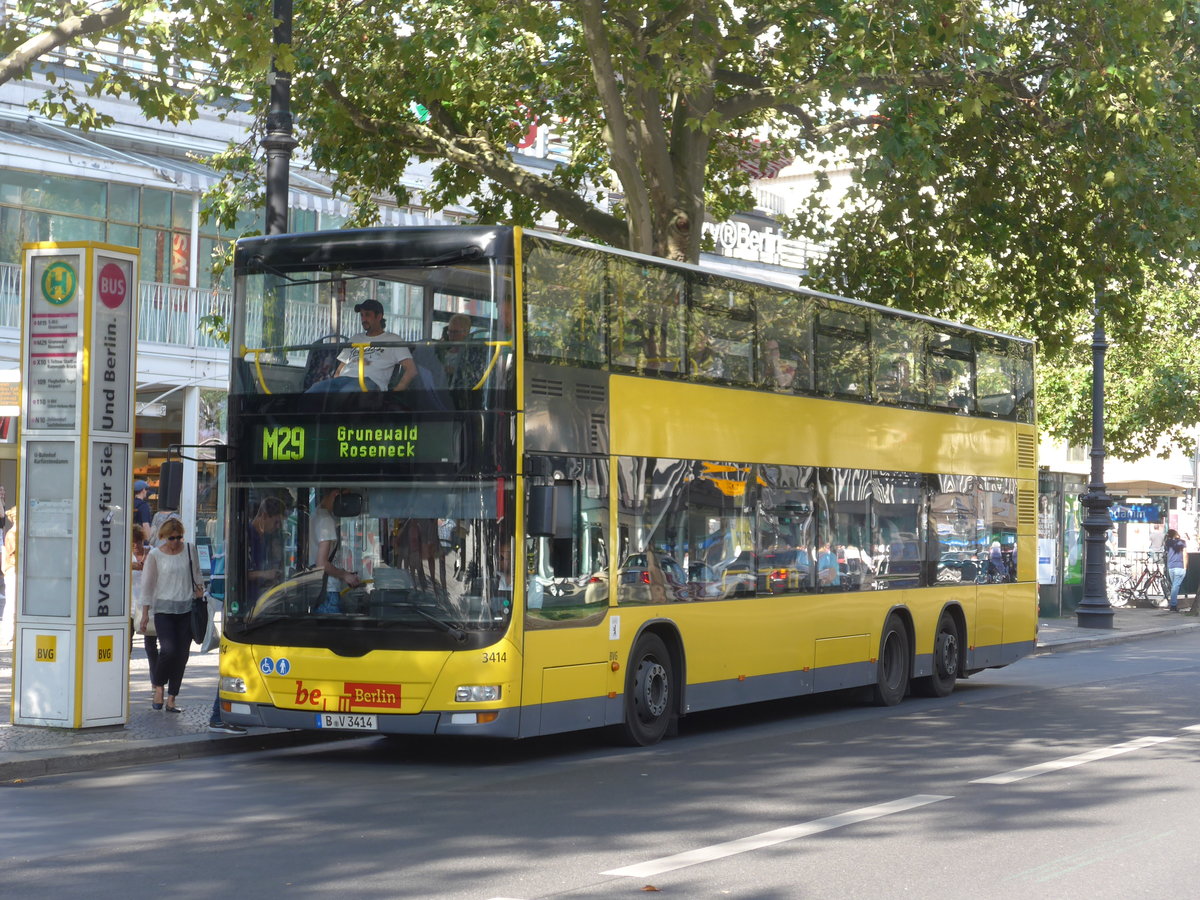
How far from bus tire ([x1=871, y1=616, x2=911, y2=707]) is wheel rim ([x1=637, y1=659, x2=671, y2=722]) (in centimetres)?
416

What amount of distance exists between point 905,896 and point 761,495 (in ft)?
26.2

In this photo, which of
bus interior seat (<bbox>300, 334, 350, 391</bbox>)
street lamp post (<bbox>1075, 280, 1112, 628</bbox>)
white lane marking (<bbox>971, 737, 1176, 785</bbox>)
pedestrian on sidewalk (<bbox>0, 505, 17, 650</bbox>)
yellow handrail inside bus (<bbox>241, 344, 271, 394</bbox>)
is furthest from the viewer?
street lamp post (<bbox>1075, 280, 1112, 628</bbox>)

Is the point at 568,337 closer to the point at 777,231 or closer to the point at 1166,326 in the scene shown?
the point at 1166,326

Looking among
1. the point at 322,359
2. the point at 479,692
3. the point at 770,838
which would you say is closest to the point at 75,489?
→ the point at 322,359

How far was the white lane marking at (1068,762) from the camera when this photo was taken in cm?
1151

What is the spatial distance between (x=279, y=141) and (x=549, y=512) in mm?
4338

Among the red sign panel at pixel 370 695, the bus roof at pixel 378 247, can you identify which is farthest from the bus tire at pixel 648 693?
the bus roof at pixel 378 247

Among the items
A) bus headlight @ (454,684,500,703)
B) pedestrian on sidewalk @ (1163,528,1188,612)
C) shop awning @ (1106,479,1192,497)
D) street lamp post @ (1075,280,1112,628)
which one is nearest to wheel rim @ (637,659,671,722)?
bus headlight @ (454,684,500,703)

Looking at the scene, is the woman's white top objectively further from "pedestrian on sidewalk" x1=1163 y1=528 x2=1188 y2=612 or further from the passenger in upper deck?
"pedestrian on sidewalk" x1=1163 y1=528 x2=1188 y2=612

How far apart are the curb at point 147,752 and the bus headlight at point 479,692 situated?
226 cm

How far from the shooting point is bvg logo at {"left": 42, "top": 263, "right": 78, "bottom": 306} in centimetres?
1341

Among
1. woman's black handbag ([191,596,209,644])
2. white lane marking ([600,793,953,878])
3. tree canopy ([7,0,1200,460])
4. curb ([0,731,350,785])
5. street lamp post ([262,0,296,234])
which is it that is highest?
tree canopy ([7,0,1200,460])

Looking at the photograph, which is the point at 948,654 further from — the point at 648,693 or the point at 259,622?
the point at 259,622

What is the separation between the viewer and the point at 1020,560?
68.5 feet
